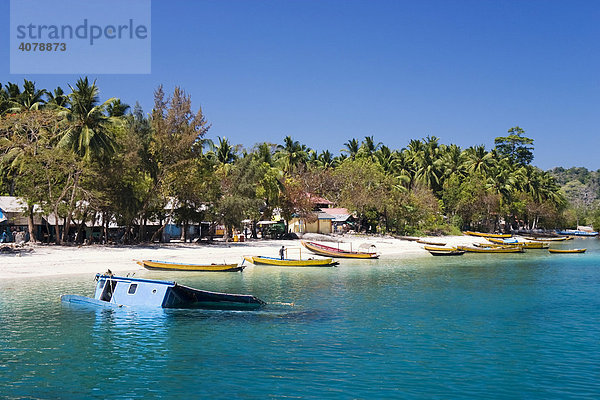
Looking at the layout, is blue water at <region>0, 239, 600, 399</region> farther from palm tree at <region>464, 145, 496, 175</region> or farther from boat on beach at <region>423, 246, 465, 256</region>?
palm tree at <region>464, 145, 496, 175</region>

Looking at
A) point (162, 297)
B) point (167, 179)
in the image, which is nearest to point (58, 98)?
point (167, 179)

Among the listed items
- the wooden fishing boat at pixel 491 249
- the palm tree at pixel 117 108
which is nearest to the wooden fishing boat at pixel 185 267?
the palm tree at pixel 117 108

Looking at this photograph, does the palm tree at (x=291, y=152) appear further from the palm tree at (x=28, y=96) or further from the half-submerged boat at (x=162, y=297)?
the half-submerged boat at (x=162, y=297)

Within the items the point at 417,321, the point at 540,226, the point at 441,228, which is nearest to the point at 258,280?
the point at 417,321

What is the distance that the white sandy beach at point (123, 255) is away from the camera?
36875 mm

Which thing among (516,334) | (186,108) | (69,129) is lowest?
(516,334)

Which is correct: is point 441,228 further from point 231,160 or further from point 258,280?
point 258,280

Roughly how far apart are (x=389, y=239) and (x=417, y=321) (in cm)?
4853

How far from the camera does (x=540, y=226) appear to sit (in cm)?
12438

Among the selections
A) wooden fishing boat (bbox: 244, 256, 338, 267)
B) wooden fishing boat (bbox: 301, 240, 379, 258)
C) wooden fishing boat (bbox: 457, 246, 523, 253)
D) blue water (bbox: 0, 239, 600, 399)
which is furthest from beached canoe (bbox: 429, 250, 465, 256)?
blue water (bbox: 0, 239, 600, 399)

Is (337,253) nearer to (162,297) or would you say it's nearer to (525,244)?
(162,297)

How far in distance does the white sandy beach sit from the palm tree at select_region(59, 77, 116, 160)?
852cm

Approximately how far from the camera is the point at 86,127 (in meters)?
43.1

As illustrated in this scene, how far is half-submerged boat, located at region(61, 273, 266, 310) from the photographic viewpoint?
79.1 ft
